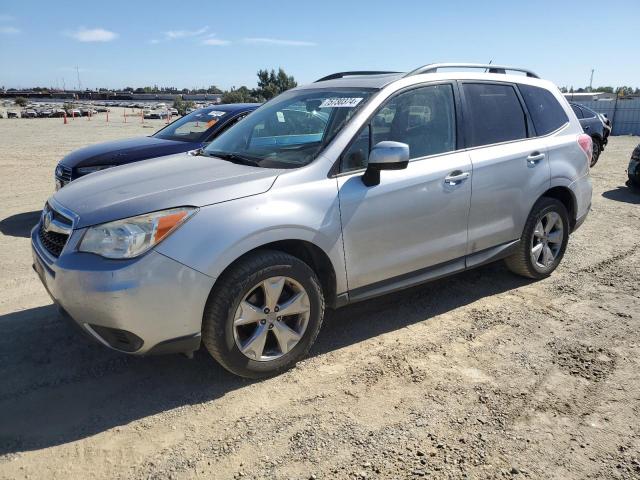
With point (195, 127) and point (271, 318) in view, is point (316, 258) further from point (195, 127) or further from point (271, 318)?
point (195, 127)

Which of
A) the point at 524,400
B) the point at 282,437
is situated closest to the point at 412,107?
the point at 524,400

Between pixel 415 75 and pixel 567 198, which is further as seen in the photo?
pixel 567 198

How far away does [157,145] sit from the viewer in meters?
6.71

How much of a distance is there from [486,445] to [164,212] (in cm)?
213

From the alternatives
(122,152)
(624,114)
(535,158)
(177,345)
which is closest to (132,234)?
(177,345)

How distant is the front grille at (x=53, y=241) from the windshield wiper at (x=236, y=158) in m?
1.26

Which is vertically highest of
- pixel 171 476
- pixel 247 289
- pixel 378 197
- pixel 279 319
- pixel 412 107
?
pixel 412 107

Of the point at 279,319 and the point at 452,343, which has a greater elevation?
the point at 279,319

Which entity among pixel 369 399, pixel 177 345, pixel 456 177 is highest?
pixel 456 177

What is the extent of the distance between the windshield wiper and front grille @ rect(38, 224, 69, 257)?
1256 mm

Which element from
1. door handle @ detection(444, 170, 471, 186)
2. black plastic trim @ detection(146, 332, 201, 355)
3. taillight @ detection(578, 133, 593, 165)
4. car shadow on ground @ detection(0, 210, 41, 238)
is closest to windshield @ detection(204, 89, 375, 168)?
door handle @ detection(444, 170, 471, 186)

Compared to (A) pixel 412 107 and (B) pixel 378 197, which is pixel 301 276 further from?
(A) pixel 412 107

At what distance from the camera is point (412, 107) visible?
3920 mm

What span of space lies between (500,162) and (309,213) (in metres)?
1.90
